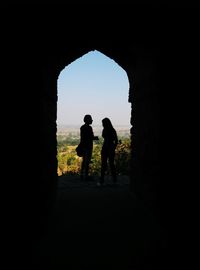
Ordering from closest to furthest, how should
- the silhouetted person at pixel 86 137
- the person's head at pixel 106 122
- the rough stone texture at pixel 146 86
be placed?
1. the rough stone texture at pixel 146 86
2. the person's head at pixel 106 122
3. the silhouetted person at pixel 86 137

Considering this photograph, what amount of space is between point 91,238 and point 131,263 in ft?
3.32

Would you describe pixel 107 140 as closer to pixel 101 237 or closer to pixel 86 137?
pixel 86 137

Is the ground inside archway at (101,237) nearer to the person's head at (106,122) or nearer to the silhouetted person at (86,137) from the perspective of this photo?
the person's head at (106,122)

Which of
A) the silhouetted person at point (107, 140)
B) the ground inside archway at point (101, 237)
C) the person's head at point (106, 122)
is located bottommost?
the ground inside archway at point (101, 237)

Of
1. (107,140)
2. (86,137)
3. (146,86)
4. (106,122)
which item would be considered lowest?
(107,140)

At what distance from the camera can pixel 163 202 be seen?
16.5 feet

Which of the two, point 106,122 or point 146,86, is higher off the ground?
point 146,86

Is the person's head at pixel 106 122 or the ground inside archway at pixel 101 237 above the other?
the person's head at pixel 106 122

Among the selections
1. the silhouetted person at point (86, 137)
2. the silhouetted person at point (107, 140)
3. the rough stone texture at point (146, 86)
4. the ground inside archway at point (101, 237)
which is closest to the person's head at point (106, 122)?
the silhouetted person at point (107, 140)

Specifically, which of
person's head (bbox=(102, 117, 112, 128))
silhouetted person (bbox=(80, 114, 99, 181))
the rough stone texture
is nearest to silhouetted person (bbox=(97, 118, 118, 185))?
person's head (bbox=(102, 117, 112, 128))

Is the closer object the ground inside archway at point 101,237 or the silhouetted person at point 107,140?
the ground inside archway at point 101,237

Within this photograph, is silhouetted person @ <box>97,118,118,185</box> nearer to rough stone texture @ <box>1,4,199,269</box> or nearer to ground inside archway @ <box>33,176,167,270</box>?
ground inside archway @ <box>33,176,167,270</box>

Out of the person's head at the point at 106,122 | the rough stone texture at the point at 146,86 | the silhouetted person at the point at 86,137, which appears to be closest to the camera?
the rough stone texture at the point at 146,86

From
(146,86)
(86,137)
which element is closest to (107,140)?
(86,137)
